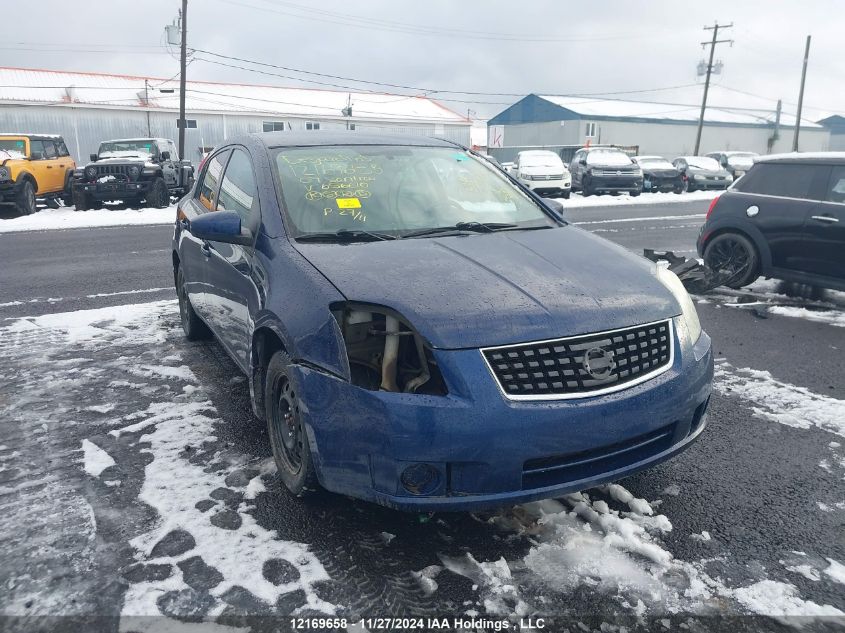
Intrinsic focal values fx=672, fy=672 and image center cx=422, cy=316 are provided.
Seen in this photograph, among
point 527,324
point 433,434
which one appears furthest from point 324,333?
point 527,324

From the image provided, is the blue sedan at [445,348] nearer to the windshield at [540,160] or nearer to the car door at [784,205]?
the car door at [784,205]

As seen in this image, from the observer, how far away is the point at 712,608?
2365mm

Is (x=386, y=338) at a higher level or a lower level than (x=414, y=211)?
lower

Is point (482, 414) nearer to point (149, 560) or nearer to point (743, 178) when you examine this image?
point (149, 560)

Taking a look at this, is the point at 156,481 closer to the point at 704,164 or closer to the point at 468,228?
the point at 468,228

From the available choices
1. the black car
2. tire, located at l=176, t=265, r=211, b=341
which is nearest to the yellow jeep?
tire, located at l=176, t=265, r=211, b=341

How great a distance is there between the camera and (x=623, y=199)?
2236 centimetres

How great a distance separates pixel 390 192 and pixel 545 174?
18425mm

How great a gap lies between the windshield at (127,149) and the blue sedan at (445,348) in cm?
1582

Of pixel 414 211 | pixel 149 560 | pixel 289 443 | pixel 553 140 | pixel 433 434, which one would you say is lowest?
pixel 149 560

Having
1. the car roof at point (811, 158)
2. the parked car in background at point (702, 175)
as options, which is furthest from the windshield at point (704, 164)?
the car roof at point (811, 158)

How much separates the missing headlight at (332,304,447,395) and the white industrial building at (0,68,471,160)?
29.7 metres

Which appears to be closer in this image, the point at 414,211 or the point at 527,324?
the point at 527,324

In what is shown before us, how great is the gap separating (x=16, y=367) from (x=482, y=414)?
4.04 m
